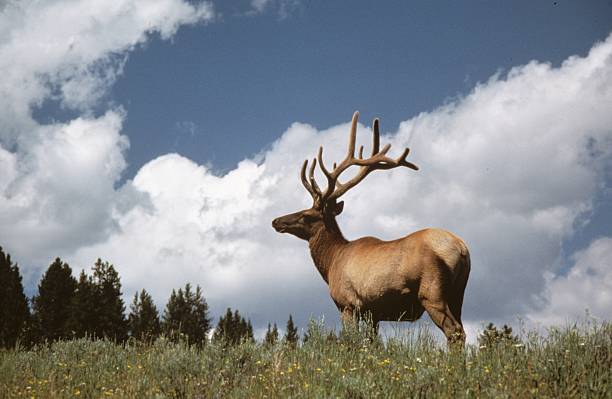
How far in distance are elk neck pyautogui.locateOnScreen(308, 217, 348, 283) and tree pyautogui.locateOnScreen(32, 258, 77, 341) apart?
31.5 metres

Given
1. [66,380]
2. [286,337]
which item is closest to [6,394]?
[66,380]

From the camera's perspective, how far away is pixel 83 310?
128ft

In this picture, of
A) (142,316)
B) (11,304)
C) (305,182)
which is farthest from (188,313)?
(305,182)

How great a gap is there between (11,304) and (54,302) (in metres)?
6.59

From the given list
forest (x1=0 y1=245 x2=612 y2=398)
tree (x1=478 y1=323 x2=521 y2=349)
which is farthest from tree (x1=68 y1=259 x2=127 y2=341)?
tree (x1=478 y1=323 x2=521 y2=349)

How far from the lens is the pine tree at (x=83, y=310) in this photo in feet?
125

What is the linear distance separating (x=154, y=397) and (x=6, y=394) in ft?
6.77

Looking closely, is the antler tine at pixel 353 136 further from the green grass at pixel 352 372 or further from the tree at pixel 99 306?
the tree at pixel 99 306

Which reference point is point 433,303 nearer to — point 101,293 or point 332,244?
point 332,244

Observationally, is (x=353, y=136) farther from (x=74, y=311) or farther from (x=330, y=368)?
(x=74, y=311)

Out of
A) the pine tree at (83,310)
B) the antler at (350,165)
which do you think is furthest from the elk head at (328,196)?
the pine tree at (83,310)

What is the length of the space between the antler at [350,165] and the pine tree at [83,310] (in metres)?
31.1

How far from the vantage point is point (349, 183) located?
11.1 metres

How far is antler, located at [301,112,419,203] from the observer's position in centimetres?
1105
